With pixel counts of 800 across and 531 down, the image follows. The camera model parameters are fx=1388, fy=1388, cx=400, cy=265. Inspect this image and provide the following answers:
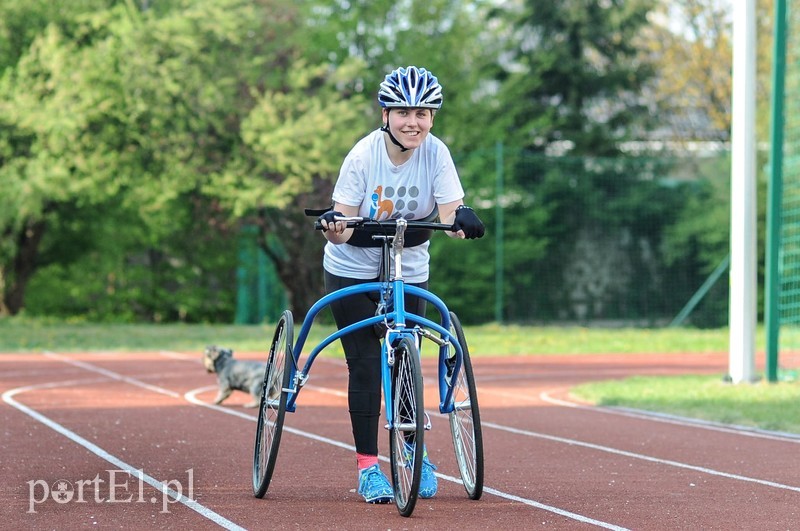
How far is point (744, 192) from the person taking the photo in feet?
44.5

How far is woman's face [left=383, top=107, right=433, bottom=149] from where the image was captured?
633 centimetres

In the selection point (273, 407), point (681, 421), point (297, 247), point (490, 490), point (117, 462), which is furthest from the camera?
point (297, 247)

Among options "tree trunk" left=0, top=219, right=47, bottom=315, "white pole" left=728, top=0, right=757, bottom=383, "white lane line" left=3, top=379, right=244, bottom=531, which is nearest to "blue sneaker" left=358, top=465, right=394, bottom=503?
"white lane line" left=3, top=379, right=244, bottom=531

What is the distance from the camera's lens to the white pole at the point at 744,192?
→ 44.5ft

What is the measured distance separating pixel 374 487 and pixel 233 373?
18.5 ft

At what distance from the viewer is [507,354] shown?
19.5m

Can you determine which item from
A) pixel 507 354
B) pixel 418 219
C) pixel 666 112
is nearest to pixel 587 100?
pixel 666 112

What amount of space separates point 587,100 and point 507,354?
16111mm

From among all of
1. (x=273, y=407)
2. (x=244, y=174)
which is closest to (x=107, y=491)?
(x=273, y=407)

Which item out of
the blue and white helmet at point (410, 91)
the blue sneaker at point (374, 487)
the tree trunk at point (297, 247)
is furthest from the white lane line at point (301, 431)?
the tree trunk at point (297, 247)

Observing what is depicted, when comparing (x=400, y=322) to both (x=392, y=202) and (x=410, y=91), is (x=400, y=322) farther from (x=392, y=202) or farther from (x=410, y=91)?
(x=410, y=91)

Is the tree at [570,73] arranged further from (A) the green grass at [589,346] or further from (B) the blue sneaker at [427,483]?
(B) the blue sneaker at [427,483]

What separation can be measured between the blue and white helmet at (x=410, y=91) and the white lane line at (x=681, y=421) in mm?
4565

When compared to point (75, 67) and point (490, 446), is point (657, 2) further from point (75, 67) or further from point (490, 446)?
point (490, 446)
